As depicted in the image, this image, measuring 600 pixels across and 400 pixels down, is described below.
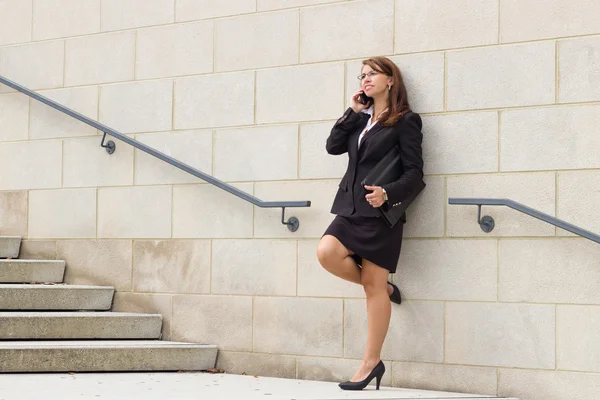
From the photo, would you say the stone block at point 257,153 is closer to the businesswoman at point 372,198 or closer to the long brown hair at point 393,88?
the businesswoman at point 372,198

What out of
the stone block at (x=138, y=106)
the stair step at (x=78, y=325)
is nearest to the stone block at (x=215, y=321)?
the stair step at (x=78, y=325)

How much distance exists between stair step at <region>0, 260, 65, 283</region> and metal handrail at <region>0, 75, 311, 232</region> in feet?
2.55

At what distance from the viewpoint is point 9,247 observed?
22.2ft

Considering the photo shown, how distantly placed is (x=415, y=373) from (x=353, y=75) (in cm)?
156

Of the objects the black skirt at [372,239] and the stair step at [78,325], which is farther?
the stair step at [78,325]

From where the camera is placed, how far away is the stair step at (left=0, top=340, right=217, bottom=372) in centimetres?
546

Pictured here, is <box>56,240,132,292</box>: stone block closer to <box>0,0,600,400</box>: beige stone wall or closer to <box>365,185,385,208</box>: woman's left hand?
<box>0,0,600,400</box>: beige stone wall

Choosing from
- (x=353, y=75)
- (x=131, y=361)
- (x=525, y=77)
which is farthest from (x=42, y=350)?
(x=525, y=77)

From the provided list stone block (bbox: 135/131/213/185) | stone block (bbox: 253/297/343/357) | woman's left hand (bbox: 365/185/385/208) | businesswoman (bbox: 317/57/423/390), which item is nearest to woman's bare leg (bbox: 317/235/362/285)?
businesswoman (bbox: 317/57/423/390)

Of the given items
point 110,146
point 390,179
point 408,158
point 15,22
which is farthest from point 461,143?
point 15,22

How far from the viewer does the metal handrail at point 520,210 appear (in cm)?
479

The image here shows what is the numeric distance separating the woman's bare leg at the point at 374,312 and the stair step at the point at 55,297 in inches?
72.1

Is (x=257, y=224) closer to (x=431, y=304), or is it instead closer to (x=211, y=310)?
(x=211, y=310)

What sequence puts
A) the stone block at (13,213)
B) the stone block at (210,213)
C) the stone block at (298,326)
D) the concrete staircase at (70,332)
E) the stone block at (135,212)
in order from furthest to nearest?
the stone block at (13,213) → the stone block at (135,212) → the stone block at (210,213) → the stone block at (298,326) → the concrete staircase at (70,332)
